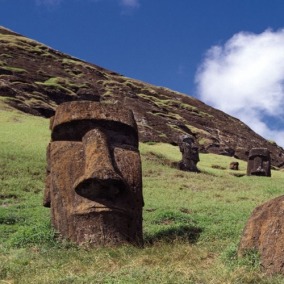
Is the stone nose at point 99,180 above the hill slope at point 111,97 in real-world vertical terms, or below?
below

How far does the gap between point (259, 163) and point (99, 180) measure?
22845 millimetres

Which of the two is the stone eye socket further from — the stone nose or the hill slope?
the hill slope

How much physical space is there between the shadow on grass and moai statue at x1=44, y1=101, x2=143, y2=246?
0.35 m

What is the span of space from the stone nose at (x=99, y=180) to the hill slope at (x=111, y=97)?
38032mm

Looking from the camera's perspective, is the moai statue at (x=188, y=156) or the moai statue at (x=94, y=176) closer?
the moai statue at (x=94, y=176)

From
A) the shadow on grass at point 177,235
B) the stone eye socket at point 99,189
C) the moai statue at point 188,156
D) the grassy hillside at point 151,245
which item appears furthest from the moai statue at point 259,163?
the stone eye socket at point 99,189

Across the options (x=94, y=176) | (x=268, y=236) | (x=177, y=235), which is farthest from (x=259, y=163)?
(x=268, y=236)

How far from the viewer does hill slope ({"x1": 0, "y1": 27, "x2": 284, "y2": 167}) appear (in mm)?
54625

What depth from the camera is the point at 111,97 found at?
71438 mm

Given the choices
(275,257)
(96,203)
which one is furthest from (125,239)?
(275,257)

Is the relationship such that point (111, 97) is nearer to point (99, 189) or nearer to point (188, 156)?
point (188, 156)

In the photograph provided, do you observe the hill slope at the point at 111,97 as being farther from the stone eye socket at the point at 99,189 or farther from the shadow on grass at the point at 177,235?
the stone eye socket at the point at 99,189

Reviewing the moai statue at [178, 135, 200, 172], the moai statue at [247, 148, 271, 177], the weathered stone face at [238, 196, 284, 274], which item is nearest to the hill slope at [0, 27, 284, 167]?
the moai statue at [247, 148, 271, 177]

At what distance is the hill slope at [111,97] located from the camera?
179 ft
